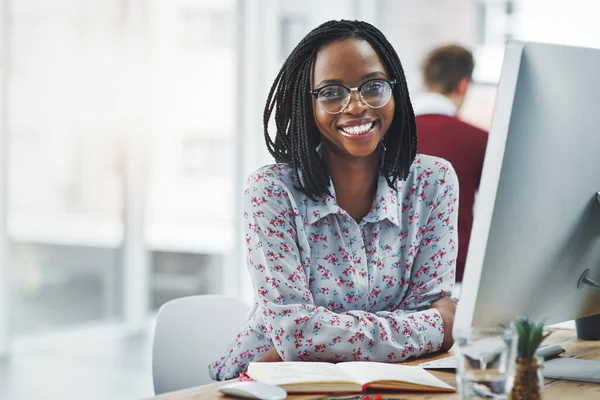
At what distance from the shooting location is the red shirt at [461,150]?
10.8 feet

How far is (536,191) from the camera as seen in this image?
3.94ft

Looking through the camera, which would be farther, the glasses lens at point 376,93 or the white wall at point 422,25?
the white wall at point 422,25

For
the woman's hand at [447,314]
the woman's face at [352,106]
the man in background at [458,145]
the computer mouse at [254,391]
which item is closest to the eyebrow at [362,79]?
the woman's face at [352,106]

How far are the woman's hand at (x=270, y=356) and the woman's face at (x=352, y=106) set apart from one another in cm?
44

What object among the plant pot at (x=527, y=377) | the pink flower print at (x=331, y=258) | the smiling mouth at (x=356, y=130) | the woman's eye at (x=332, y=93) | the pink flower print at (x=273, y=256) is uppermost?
the woman's eye at (x=332, y=93)

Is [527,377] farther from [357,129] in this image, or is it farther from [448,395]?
[357,129]

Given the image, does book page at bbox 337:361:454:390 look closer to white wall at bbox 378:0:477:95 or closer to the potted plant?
the potted plant

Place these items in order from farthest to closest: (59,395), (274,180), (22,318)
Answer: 1. (22,318)
2. (59,395)
3. (274,180)

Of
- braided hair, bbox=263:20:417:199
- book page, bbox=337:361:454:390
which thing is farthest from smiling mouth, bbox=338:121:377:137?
book page, bbox=337:361:454:390

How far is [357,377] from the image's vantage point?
4.47ft

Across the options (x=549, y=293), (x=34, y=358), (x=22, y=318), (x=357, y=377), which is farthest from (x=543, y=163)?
(x=22, y=318)

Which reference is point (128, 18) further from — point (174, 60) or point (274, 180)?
point (274, 180)

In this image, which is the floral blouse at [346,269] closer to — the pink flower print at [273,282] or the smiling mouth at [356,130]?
the pink flower print at [273,282]

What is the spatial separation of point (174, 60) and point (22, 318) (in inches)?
76.9
